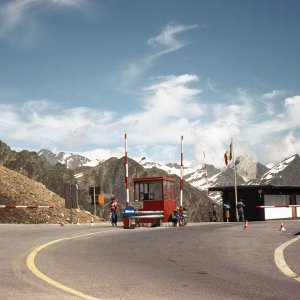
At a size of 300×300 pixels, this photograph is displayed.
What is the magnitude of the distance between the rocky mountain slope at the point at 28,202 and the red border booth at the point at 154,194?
9.64m

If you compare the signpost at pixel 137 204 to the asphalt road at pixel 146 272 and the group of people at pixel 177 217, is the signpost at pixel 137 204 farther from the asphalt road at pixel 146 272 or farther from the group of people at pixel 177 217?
the asphalt road at pixel 146 272

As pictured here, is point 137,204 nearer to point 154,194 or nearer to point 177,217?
point 154,194

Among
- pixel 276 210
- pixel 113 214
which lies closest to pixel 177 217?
pixel 113 214

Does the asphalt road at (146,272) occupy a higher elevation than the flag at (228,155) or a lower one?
lower

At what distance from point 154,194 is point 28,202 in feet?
45.1

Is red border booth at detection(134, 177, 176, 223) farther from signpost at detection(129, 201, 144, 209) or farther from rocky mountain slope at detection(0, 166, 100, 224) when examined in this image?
rocky mountain slope at detection(0, 166, 100, 224)

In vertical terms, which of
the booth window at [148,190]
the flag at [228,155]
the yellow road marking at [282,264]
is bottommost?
the yellow road marking at [282,264]

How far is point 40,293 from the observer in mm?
6547

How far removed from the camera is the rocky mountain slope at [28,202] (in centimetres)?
3462

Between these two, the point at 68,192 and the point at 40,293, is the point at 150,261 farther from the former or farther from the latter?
the point at 68,192

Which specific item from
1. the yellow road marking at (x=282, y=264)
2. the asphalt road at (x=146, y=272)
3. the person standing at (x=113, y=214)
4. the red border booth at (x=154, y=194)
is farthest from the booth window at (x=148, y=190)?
the yellow road marking at (x=282, y=264)

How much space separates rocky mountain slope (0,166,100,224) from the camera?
34.6 metres

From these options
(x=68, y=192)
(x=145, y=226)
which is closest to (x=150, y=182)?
(x=145, y=226)

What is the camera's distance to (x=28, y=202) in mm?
37719
